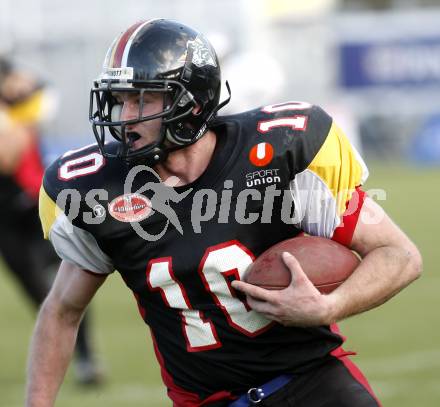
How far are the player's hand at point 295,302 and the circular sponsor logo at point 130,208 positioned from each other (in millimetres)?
382

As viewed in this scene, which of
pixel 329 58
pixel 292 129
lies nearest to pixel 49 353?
pixel 292 129

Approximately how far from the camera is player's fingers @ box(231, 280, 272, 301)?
277 cm

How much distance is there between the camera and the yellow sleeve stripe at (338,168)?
290cm

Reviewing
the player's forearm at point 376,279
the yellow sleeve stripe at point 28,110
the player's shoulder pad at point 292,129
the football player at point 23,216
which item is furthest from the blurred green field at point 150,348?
the player's shoulder pad at point 292,129

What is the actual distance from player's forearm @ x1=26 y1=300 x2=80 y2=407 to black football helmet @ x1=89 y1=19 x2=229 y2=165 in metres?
0.54

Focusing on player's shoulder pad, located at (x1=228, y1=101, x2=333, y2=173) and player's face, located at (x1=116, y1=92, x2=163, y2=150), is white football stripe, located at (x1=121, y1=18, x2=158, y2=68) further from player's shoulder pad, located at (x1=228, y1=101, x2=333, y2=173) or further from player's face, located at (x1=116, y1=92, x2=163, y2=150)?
player's shoulder pad, located at (x1=228, y1=101, x2=333, y2=173)

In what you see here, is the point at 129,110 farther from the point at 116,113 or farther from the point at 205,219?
the point at 205,219

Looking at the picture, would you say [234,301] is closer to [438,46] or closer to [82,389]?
[82,389]

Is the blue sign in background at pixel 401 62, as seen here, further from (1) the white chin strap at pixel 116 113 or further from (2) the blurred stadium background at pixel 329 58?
(1) the white chin strap at pixel 116 113

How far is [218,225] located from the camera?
293 centimetres

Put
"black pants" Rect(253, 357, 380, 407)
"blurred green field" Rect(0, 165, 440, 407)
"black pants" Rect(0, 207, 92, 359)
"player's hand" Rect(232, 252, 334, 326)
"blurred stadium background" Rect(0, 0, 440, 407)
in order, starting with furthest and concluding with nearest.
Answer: "blurred stadium background" Rect(0, 0, 440, 407) < "black pants" Rect(0, 207, 92, 359) < "blurred green field" Rect(0, 165, 440, 407) < "black pants" Rect(253, 357, 380, 407) < "player's hand" Rect(232, 252, 334, 326)

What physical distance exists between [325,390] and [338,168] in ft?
2.02

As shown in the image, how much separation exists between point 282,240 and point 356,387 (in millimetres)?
452

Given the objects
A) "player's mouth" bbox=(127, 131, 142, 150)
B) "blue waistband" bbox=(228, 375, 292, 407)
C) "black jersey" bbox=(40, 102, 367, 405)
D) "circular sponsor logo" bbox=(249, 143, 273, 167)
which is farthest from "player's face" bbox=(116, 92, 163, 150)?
"blue waistband" bbox=(228, 375, 292, 407)
